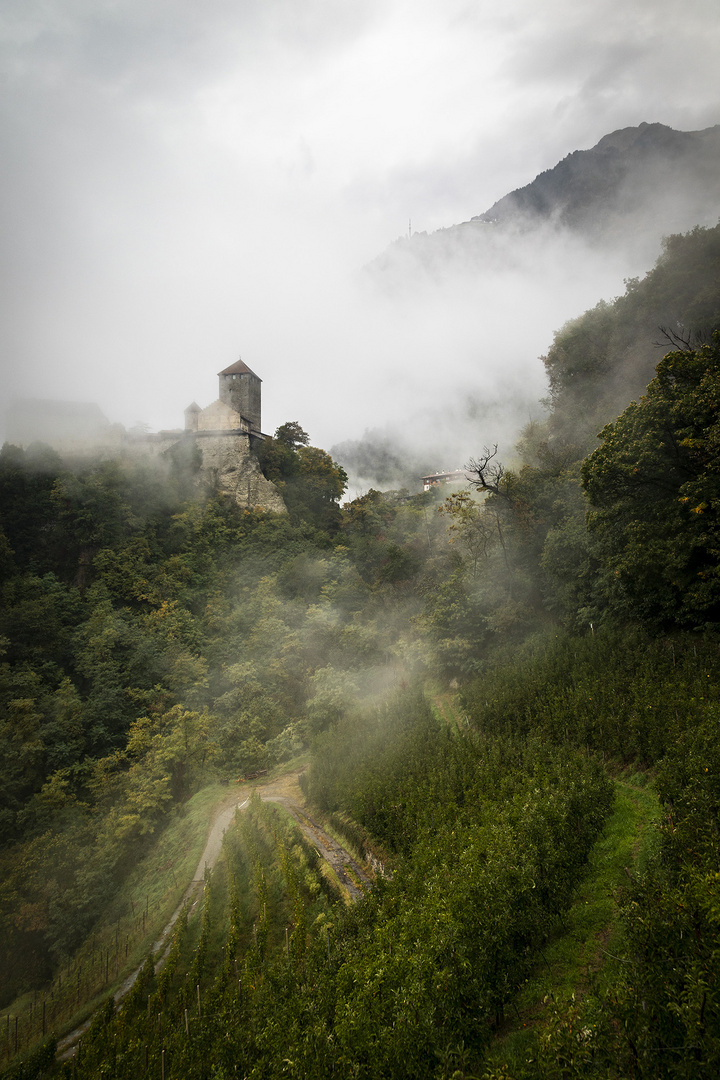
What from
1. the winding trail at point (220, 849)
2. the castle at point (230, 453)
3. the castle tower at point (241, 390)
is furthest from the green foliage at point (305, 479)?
the winding trail at point (220, 849)

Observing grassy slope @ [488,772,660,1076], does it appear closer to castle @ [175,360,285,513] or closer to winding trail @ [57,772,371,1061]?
winding trail @ [57,772,371,1061]

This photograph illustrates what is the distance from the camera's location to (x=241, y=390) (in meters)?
51.1

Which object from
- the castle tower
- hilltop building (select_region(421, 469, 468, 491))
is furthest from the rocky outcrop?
hilltop building (select_region(421, 469, 468, 491))

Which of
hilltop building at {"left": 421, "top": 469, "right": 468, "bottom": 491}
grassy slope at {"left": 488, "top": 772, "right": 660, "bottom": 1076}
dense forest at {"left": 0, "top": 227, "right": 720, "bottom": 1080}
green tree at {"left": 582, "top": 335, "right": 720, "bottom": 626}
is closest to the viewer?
grassy slope at {"left": 488, "top": 772, "right": 660, "bottom": 1076}

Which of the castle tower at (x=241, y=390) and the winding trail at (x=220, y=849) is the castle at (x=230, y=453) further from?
the winding trail at (x=220, y=849)

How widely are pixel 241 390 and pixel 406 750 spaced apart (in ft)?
144

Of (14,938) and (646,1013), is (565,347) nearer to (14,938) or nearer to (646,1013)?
(646,1013)

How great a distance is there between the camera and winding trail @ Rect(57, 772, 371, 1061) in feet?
42.3

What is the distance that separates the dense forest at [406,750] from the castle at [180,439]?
278cm

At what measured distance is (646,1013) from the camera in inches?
167

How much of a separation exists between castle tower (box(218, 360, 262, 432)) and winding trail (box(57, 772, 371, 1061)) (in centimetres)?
3731

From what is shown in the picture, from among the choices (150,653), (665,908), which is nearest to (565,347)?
(665,908)

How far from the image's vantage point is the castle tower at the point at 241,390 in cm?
5100

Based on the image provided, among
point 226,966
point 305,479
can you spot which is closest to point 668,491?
point 226,966
